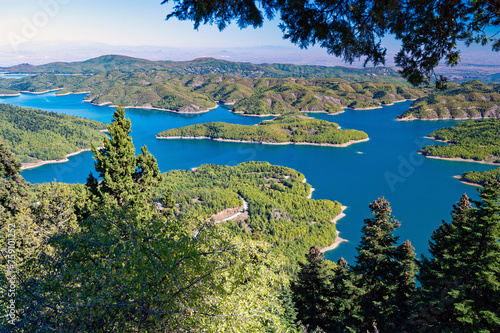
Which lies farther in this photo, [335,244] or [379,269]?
[335,244]

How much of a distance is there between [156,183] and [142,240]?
10599mm

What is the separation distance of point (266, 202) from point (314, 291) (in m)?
58.5

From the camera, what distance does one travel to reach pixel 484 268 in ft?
34.5

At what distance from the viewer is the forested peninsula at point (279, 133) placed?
5571 inches

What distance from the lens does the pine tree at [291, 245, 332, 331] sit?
1831 cm

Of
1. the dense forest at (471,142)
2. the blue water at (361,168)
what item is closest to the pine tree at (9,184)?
the blue water at (361,168)

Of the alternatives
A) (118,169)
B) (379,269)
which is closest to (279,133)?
(379,269)

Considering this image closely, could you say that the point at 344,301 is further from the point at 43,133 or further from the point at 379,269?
the point at 43,133

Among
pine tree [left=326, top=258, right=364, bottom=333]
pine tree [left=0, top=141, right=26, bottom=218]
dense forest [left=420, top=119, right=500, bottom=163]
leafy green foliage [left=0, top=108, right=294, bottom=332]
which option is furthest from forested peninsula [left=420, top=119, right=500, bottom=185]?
pine tree [left=0, top=141, right=26, bottom=218]

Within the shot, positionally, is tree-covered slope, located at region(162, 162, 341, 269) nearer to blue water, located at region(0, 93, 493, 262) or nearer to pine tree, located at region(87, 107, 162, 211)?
blue water, located at region(0, 93, 493, 262)

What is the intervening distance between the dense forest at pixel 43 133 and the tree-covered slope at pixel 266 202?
69.6 metres

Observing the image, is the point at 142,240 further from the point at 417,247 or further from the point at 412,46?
the point at 417,247

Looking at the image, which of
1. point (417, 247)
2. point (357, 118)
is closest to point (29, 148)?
point (417, 247)

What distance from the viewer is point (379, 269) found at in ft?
54.7
